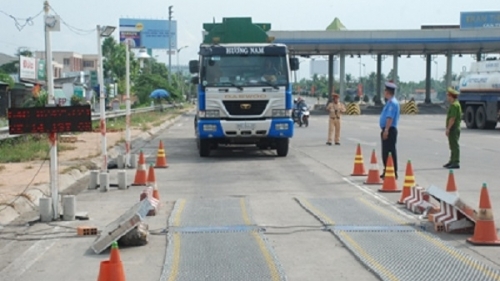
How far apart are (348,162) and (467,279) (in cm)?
1191

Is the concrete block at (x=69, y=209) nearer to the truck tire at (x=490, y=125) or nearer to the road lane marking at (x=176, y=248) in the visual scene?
the road lane marking at (x=176, y=248)

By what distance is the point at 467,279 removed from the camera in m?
6.92

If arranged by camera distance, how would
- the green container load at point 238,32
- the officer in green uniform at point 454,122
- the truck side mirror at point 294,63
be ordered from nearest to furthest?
the officer in green uniform at point 454,122
the truck side mirror at point 294,63
the green container load at point 238,32

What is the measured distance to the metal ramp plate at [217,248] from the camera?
282 inches

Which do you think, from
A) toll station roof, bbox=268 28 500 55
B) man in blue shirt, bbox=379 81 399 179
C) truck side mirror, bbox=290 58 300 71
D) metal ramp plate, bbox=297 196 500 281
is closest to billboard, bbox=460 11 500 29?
toll station roof, bbox=268 28 500 55

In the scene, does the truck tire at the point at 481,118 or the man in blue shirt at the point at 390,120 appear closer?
the man in blue shirt at the point at 390,120

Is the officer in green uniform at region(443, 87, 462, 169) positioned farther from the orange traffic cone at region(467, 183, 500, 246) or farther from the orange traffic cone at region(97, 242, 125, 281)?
the orange traffic cone at region(97, 242, 125, 281)

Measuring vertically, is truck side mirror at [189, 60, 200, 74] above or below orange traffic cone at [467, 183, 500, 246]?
above

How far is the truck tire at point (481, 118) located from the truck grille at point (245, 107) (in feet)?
60.9

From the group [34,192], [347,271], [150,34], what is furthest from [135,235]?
[150,34]

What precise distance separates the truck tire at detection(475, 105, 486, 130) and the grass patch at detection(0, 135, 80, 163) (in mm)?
20303

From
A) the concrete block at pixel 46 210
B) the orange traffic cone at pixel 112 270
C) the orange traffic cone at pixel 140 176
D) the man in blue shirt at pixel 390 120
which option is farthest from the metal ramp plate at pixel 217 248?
the man in blue shirt at pixel 390 120

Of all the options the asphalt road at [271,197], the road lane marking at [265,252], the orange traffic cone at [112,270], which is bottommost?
the asphalt road at [271,197]

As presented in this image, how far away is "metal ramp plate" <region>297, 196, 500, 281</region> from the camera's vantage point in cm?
713
